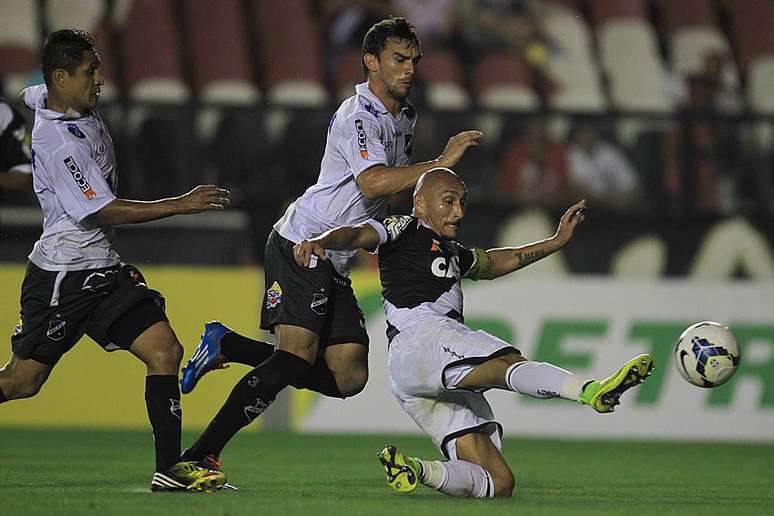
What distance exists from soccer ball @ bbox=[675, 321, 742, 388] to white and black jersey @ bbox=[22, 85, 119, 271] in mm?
2607

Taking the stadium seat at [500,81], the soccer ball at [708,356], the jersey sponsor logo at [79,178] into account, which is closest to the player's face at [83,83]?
the jersey sponsor logo at [79,178]

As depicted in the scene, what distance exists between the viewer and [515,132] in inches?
520

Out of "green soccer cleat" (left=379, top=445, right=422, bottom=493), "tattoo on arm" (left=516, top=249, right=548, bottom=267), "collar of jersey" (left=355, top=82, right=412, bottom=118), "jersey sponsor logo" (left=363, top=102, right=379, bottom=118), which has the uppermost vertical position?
"collar of jersey" (left=355, top=82, right=412, bottom=118)

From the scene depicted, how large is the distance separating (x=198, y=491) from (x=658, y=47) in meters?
12.8

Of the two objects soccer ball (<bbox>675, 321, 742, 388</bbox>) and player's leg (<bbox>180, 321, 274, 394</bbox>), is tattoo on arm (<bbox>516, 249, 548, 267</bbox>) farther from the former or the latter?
player's leg (<bbox>180, 321, 274, 394</bbox>)

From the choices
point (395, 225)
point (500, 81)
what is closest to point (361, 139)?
point (395, 225)

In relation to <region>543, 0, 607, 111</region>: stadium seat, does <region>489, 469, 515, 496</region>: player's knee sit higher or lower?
lower

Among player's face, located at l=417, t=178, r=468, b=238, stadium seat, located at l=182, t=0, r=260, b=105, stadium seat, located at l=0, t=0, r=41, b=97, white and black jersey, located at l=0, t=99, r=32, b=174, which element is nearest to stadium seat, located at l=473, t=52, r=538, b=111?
stadium seat, located at l=182, t=0, r=260, b=105

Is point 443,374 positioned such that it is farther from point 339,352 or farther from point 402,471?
point 339,352

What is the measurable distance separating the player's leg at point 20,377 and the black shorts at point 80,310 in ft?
0.11

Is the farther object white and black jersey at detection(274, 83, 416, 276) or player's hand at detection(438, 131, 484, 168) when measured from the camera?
white and black jersey at detection(274, 83, 416, 276)

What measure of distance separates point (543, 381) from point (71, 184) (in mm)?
2160

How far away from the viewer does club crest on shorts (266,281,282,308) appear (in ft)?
21.1

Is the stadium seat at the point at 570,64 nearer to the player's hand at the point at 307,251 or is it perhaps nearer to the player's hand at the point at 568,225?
the player's hand at the point at 568,225
